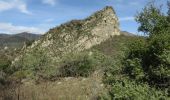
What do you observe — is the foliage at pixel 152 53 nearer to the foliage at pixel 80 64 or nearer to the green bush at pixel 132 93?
the green bush at pixel 132 93

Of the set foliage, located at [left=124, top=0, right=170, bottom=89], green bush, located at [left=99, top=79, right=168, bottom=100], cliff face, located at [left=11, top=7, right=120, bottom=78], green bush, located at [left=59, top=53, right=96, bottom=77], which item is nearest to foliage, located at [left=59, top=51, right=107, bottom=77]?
green bush, located at [left=59, top=53, right=96, bottom=77]

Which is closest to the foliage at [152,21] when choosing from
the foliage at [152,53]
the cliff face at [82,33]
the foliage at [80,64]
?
the foliage at [152,53]

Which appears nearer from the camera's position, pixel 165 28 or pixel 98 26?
pixel 165 28

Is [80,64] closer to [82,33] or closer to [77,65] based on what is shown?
[77,65]

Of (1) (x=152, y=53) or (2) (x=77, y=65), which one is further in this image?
(2) (x=77, y=65)

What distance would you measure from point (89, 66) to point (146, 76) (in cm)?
3226

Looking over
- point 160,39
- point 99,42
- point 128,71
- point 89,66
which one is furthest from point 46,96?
point 99,42

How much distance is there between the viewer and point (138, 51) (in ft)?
47.0

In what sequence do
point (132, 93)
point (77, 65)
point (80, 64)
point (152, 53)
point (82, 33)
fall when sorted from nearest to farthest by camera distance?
point (132, 93), point (152, 53), point (80, 64), point (77, 65), point (82, 33)

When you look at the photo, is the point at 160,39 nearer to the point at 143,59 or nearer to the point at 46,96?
the point at 143,59

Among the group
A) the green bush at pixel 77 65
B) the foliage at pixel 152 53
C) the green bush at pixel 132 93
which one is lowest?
the green bush at pixel 77 65

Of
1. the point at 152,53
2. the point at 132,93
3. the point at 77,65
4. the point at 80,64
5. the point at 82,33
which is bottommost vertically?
the point at 77,65

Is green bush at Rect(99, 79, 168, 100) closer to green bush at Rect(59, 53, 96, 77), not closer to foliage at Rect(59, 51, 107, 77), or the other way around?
foliage at Rect(59, 51, 107, 77)

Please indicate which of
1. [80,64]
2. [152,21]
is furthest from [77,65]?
[152,21]
